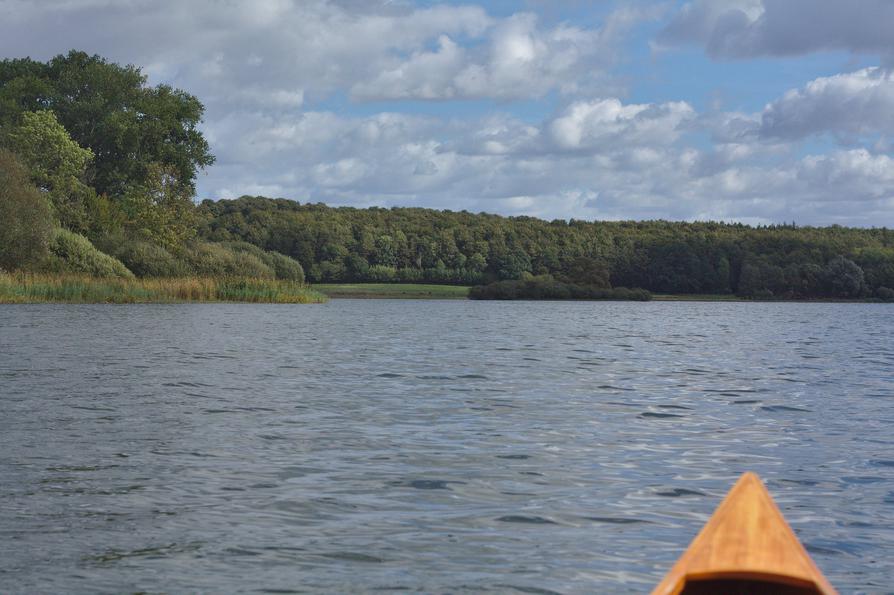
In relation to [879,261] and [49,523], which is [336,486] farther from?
[879,261]

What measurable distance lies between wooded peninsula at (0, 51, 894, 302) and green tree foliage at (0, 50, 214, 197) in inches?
5.7

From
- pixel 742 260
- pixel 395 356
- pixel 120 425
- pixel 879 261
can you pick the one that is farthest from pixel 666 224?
pixel 120 425

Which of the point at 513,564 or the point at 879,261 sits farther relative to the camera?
the point at 879,261

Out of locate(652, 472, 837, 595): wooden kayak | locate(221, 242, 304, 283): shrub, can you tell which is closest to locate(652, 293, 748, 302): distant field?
locate(221, 242, 304, 283): shrub

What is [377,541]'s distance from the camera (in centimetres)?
674

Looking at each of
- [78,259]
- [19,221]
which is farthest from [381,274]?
[19,221]

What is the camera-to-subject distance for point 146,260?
63938 mm

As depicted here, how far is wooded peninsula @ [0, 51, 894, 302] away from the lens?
57219mm

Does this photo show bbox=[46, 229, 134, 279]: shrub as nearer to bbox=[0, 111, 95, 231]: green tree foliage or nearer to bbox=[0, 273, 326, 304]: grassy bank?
bbox=[0, 273, 326, 304]: grassy bank

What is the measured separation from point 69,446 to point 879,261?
4985 inches

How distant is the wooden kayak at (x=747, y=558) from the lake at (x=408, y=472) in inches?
75.5

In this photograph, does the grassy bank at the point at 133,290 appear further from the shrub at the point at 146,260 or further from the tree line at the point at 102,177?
the shrub at the point at 146,260

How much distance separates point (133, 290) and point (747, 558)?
173 ft

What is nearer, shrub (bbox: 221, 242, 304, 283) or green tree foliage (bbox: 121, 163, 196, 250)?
green tree foliage (bbox: 121, 163, 196, 250)
